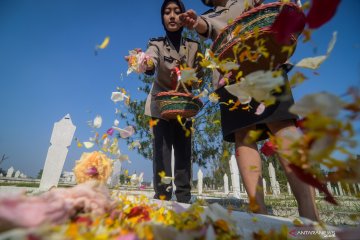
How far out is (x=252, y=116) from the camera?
171cm

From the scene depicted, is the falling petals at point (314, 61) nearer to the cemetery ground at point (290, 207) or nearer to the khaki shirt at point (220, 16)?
the cemetery ground at point (290, 207)

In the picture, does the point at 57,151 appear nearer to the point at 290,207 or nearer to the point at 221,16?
the point at 221,16

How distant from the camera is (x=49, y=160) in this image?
426cm

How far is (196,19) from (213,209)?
4.80 feet

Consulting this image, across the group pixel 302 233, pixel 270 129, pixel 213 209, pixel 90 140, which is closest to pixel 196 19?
pixel 270 129

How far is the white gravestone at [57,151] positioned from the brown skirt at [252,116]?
349 centimetres

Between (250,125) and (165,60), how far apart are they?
1.56 m

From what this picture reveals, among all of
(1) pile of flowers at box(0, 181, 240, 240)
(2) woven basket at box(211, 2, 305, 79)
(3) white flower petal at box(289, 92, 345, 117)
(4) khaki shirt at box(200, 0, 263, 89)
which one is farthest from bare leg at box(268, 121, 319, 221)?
(4) khaki shirt at box(200, 0, 263, 89)

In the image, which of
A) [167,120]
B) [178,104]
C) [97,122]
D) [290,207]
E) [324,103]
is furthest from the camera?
[290,207]

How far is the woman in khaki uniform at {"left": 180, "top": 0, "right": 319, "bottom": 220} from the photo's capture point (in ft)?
4.68

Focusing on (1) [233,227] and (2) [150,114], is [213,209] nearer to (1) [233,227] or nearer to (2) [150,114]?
(1) [233,227]

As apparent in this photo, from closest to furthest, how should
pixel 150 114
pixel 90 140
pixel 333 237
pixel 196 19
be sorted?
pixel 333 237 < pixel 90 140 < pixel 196 19 < pixel 150 114

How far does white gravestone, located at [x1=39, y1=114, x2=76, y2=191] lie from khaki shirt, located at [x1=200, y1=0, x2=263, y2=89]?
3.43 meters

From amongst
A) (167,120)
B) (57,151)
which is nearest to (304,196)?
(167,120)
